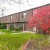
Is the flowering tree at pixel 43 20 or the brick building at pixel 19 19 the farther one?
the brick building at pixel 19 19

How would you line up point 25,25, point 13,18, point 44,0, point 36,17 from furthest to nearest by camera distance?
1. point 13,18
2. point 25,25
3. point 44,0
4. point 36,17

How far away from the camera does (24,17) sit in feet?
176

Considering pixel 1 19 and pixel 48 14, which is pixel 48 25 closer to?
pixel 48 14

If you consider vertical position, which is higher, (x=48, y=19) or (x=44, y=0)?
(x=44, y=0)

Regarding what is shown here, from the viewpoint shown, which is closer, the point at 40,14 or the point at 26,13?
the point at 40,14

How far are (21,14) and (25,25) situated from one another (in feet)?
16.4

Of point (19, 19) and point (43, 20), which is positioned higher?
point (19, 19)

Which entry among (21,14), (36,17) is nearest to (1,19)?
(21,14)

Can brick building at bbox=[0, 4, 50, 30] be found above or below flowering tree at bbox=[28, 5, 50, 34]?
above

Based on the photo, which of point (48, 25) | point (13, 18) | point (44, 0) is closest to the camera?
point (48, 25)

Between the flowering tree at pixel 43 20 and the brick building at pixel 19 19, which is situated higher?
the brick building at pixel 19 19

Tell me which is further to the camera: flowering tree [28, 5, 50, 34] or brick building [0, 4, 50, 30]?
brick building [0, 4, 50, 30]

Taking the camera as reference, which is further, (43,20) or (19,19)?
(19,19)

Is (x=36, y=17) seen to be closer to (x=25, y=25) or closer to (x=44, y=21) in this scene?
(x=44, y=21)
